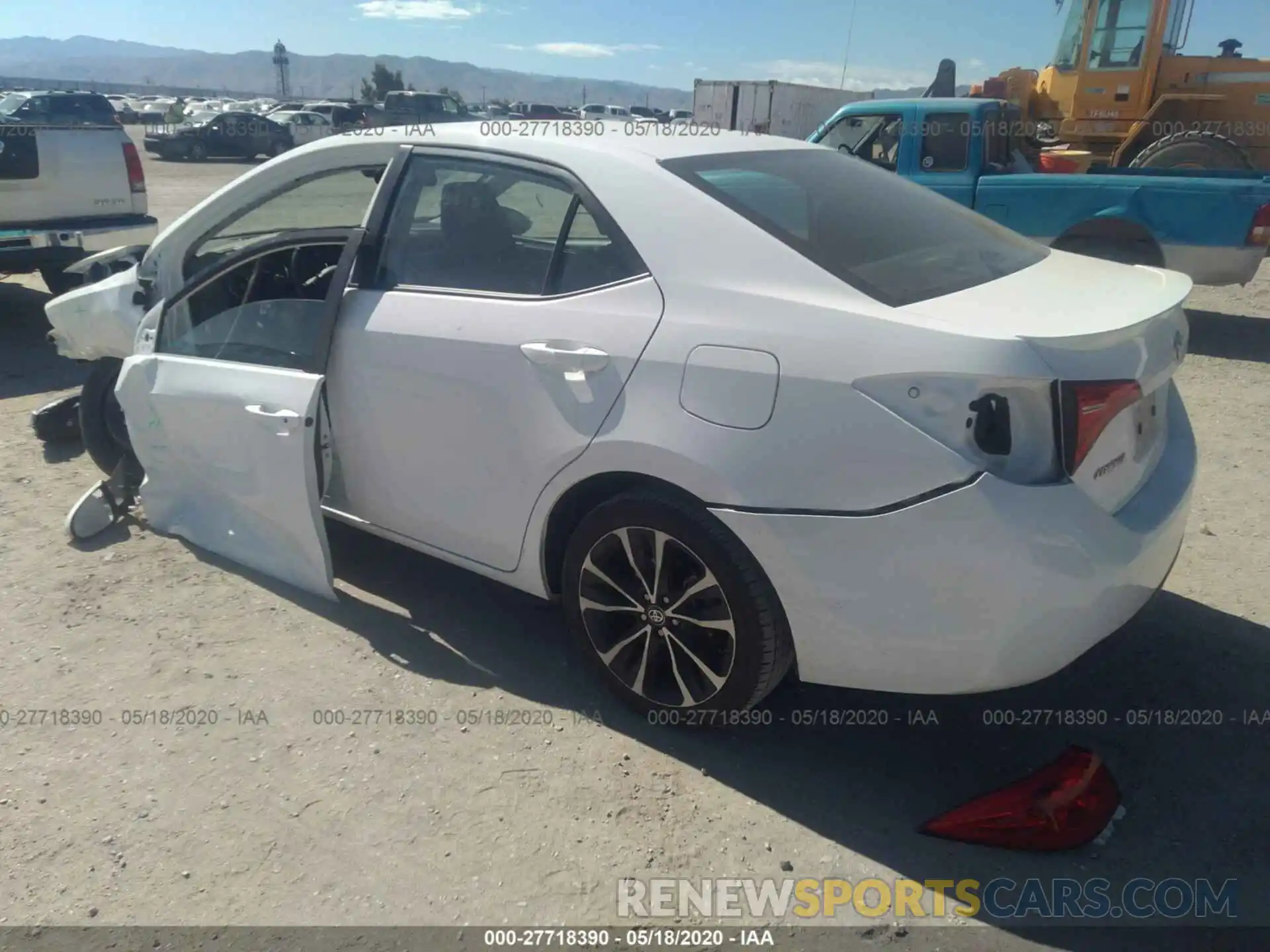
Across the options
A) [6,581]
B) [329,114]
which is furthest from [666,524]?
[329,114]

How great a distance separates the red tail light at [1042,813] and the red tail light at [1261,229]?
6.45 metres

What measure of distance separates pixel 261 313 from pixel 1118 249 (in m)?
7.07

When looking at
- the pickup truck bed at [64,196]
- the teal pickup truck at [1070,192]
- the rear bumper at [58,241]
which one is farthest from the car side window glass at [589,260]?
the pickup truck bed at [64,196]

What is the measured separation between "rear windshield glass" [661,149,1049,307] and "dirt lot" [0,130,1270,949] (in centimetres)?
136

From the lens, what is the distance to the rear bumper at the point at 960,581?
2232 millimetres

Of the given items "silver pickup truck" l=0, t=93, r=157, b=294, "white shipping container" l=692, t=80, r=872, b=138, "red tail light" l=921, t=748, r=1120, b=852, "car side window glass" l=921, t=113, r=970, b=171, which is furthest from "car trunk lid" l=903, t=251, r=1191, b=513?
"white shipping container" l=692, t=80, r=872, b=138

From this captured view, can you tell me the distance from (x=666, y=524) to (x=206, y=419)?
194cm

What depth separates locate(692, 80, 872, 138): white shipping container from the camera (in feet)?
88.2

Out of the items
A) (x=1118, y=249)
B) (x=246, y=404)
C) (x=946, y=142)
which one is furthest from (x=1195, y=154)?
(x=246, y=404)

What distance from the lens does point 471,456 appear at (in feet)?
10.1

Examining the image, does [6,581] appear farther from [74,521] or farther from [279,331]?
[279,331]

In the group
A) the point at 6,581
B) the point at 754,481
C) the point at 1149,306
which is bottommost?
the point at 6,581

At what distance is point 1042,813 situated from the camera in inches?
100

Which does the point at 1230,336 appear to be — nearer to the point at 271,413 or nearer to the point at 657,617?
the point at 657,617
